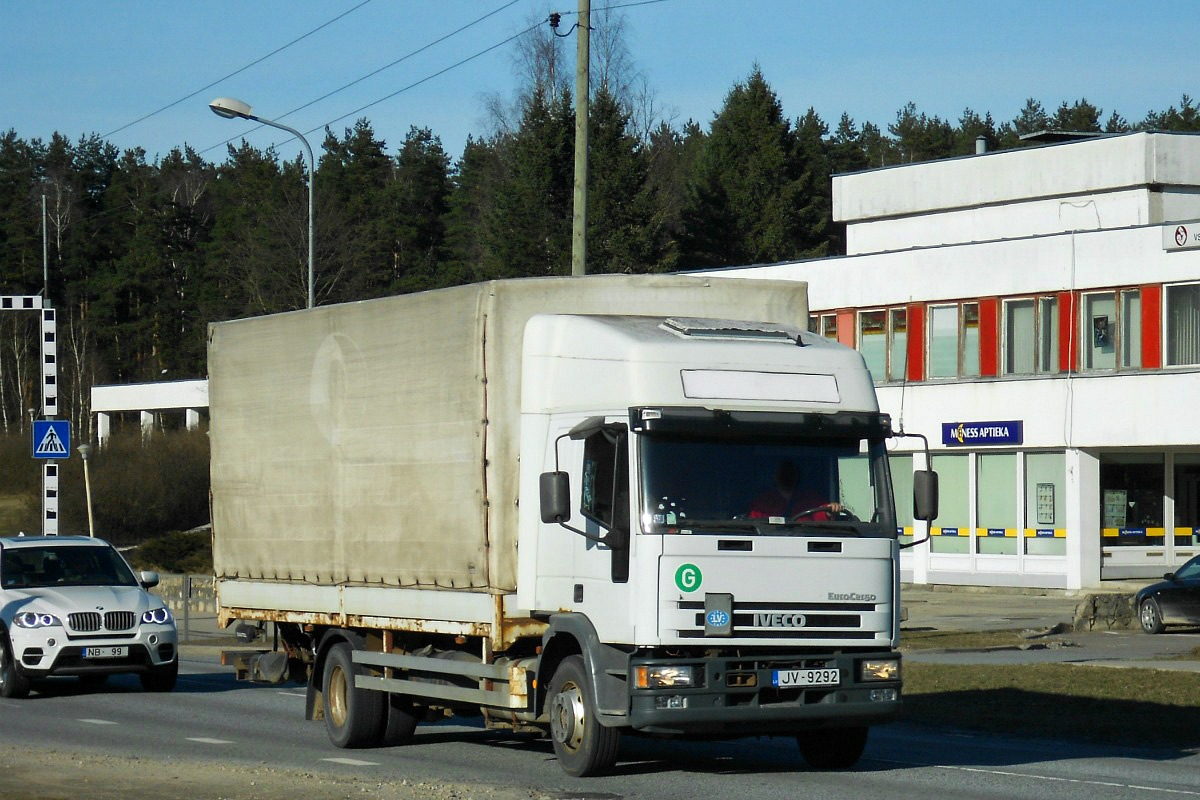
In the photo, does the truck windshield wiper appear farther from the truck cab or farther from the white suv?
the white suv

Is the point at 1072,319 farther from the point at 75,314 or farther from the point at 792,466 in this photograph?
the point at 75,314

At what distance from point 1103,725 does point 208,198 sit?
10650cm

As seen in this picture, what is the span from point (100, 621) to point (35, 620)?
691 millimetres

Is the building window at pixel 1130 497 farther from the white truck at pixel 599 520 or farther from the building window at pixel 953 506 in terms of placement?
the white truck at pixel 599 520

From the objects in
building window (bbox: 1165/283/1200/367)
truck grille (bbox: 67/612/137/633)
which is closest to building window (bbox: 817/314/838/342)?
building window (bbox: 1165/283/1200/367)

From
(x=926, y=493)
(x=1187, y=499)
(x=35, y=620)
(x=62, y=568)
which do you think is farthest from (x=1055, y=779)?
(x=1187, y=499)

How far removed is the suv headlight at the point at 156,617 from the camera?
20.4 m

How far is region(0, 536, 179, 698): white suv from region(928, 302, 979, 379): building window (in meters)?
25.5

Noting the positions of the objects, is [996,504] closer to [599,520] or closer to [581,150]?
[581,150]

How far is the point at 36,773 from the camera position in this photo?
1293cm

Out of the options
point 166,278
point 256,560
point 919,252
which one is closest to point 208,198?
point 166,278

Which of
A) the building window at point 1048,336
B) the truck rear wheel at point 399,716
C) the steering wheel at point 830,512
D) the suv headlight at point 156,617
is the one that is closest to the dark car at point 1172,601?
the building window at point 1048,336

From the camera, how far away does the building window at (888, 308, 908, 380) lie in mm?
43938

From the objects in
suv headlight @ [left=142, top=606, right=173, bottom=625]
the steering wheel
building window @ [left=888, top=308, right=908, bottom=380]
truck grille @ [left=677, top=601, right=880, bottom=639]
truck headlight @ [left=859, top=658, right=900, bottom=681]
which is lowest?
suv headlight @ [left=142, top=606, right=173, bottom=625]
